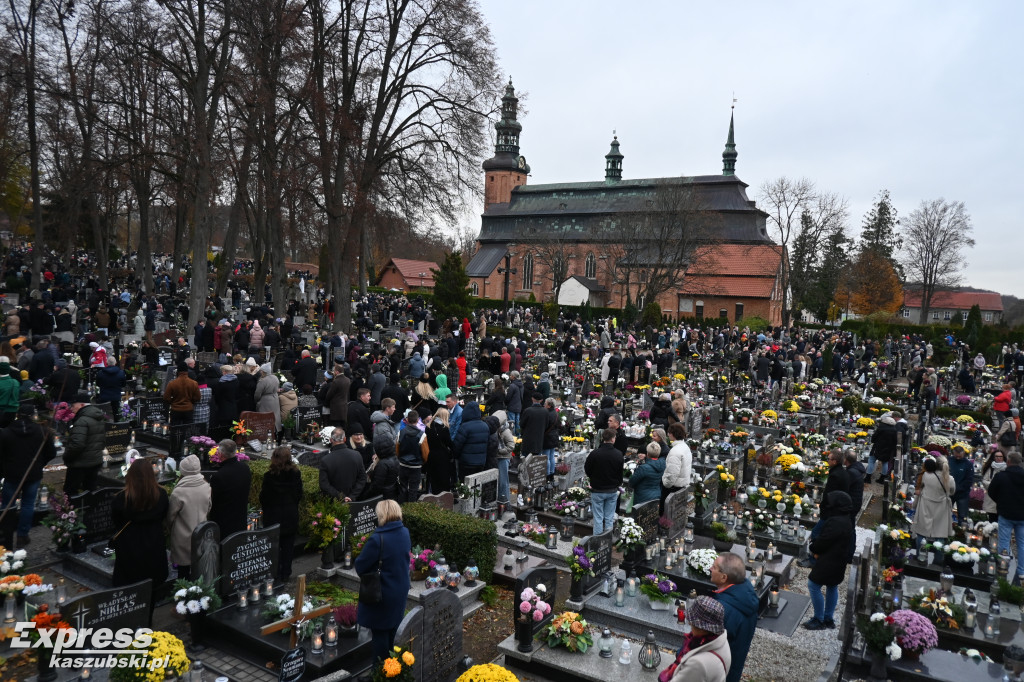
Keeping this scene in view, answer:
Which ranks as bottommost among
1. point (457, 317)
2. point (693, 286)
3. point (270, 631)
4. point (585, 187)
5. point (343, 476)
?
point (270, 631)

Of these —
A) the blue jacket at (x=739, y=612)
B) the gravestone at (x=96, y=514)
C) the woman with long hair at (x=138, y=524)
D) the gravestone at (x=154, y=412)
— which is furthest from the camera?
the gravestone at (x=154, y=412)


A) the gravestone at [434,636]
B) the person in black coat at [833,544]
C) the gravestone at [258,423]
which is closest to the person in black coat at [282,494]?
the gravestone at [434,636]

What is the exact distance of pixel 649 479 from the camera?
1012 cm

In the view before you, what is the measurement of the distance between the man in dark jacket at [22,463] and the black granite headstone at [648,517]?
740 centimetres

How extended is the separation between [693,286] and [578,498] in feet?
162

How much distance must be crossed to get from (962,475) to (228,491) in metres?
11.0

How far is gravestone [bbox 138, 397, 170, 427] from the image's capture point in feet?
45.7

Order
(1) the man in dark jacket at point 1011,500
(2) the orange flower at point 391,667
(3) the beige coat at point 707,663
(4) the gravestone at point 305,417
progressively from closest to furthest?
(3) the beige coat at point 707,663
(2) the orange flower at point 391,667
(1) the man in dark jacket at point 1011,500
(4) the gravestone at point 305,417

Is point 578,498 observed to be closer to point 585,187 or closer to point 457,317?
point 457,317

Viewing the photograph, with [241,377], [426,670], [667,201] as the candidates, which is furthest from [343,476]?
[667,201]

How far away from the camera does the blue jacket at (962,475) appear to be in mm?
11203

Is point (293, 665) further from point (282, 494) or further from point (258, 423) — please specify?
point (258, 423)

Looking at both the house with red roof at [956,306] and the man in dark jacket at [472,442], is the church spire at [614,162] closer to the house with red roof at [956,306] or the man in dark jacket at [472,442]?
the house with red roof at [956,306]

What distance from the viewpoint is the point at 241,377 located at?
1348 cm
